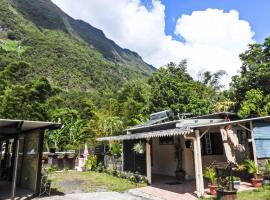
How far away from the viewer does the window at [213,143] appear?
47.8 ft

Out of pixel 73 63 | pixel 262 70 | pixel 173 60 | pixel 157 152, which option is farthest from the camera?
pixel 73 63

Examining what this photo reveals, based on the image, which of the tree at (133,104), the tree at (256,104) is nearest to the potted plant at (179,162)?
the tree at (256,104)

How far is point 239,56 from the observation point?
79.9 ft

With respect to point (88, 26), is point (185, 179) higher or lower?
lower

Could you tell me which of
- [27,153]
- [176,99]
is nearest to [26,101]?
[27,153]

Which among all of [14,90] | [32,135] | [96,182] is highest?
[14,90]

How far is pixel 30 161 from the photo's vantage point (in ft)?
38.9

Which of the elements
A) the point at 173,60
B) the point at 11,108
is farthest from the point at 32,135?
the point at 173,60

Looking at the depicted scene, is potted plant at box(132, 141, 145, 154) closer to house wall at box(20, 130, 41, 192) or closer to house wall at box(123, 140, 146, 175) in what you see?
house wall at box(123, 140, 146, 175)

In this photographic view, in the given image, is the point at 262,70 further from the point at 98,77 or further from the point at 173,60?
the point at 98,77

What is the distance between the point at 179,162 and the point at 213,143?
2.21m

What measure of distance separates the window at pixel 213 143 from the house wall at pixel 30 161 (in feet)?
28.2

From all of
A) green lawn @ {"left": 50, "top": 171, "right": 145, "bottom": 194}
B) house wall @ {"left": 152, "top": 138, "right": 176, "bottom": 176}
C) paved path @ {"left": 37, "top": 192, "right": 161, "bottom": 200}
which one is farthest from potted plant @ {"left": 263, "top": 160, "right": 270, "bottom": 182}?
green lawn @ {"left": 50, "top": 171, "right": 145, "bottom": 194}

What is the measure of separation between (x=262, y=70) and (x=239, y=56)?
3406 mm
